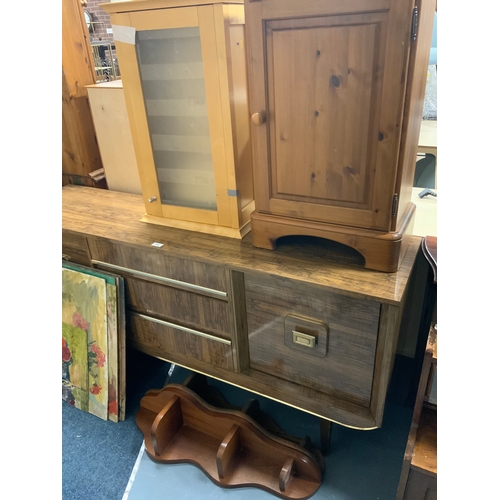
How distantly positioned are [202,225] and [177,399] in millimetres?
575

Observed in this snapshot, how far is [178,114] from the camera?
113 centimetres

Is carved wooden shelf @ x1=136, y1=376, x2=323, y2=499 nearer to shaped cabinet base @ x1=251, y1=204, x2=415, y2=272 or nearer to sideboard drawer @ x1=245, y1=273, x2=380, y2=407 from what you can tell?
sideboard drawer @ x1=245, y1=273, x2=380, y2=407

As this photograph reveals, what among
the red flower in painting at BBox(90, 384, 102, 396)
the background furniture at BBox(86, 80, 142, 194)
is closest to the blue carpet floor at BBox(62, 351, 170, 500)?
the red flower in painting at BBox(90, 384, 102, 396)

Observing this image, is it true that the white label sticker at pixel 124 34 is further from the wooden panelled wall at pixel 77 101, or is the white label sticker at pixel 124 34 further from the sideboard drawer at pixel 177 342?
the sideboard drawer at pixel 177 342

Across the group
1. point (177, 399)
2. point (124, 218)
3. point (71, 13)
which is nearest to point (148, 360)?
point (177, 399)

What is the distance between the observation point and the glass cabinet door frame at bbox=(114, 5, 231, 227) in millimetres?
987

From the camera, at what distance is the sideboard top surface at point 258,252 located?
3.08ft

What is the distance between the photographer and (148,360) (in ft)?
5.47

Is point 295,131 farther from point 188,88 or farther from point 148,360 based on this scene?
point 148,360

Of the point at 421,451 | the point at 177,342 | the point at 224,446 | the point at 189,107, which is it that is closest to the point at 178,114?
the point at 189,107

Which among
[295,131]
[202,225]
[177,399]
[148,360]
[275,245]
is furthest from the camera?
[148,360]

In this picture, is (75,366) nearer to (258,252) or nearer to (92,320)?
(92,320)

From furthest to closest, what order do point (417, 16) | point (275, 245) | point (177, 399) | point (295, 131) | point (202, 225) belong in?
point (177, 399), point (202, 225), point (275, 245), point (295, 131), point (417, 16)

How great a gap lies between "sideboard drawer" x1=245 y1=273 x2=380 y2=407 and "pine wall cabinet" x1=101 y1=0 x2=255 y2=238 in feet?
0.76
